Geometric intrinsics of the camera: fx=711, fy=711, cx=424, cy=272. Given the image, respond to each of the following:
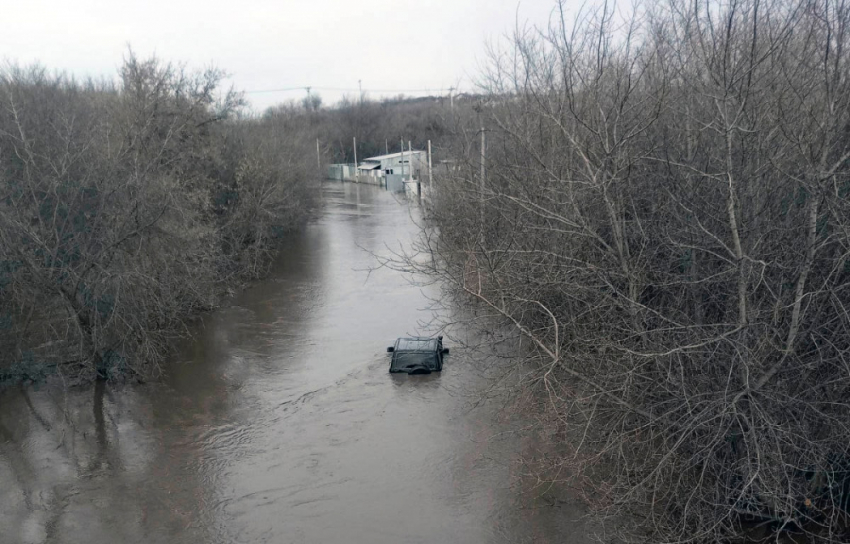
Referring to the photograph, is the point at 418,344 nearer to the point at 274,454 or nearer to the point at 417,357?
the point at 417,357

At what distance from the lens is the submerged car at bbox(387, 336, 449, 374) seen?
54.9 ft

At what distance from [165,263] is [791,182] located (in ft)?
44.5

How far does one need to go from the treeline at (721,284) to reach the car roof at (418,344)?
667cm

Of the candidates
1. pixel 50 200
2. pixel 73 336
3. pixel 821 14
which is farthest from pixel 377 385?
pixel 821 14

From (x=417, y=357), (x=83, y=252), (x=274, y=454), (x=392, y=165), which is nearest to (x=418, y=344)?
(x=417, y=357)

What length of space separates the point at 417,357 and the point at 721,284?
873cm

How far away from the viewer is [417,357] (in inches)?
659

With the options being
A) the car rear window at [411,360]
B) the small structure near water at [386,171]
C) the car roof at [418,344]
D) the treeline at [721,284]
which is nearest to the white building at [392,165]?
the small structure near water at [386,171]

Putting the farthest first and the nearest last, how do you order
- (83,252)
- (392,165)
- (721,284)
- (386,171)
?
(392,165) < (386,171) < (83,252) < (721,284)

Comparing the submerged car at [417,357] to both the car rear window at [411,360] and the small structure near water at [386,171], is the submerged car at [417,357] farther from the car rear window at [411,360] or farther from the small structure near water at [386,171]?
the small structure near water at [386,171]

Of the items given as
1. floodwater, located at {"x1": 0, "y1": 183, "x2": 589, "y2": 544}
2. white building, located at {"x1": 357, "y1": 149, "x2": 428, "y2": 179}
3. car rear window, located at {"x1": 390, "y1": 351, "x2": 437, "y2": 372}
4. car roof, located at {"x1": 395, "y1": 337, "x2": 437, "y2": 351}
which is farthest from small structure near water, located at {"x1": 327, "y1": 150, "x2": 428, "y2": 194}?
car rear window, located at {"x1": 390, "y1": 351, "x2": 437, "y2": 372}

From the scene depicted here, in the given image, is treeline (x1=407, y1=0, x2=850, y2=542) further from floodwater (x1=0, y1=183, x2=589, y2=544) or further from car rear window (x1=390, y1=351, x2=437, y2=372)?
car rear window (x1=390, y1=351, x2=437, y2=372)

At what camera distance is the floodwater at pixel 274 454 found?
412 inches

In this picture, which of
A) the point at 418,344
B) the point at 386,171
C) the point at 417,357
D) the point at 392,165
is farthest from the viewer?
the point at 392,165
